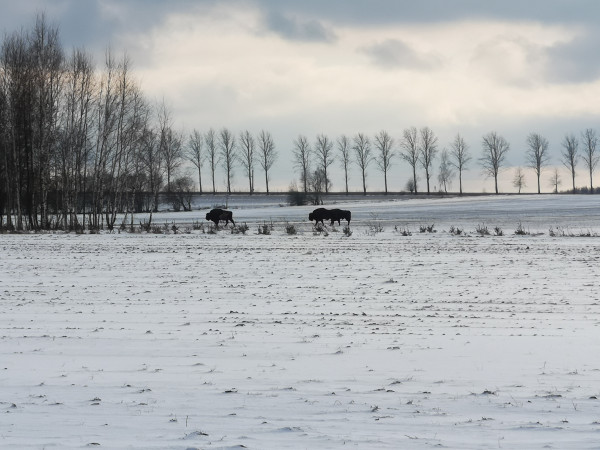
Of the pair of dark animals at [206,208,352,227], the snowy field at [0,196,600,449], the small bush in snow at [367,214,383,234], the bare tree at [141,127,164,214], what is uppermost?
the bare tree at [141,127,164,214]

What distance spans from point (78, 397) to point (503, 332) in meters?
6.24

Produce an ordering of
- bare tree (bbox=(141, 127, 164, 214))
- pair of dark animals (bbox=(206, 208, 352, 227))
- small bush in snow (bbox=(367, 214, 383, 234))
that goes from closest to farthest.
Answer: small bush in snow (bbox=(367, 214, 383, 234)) < pair of dark animals (bbox=(206, 208, 352, 227)) < bare tree (bbox=(141, 127, 164, 214))

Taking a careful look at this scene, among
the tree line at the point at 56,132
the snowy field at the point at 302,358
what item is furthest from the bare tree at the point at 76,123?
the snowy field at the point at 302,358

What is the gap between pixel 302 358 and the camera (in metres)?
9.23

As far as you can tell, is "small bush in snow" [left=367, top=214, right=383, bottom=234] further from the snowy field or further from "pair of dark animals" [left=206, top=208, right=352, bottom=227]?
the snowy field

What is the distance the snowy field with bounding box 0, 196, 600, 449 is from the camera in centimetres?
626

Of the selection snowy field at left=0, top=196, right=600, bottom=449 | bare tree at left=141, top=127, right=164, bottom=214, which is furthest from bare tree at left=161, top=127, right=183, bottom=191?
snowy field at left=0, top=196, right=600, bottom=449

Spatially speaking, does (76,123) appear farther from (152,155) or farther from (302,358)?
(302,358)

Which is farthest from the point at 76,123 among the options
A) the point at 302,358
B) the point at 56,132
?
the point at 302,358

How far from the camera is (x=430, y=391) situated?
7551 mm

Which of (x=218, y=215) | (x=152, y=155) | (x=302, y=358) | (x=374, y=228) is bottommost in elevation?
(x=302, y=358)

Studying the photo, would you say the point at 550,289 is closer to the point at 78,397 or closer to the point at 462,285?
the point at 462,285

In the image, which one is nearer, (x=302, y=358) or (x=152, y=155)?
(x=302, y=358)

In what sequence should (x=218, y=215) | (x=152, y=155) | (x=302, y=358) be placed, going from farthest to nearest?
(x=152, y=155) < (x=218, y=215) < (x=302, y=358)
